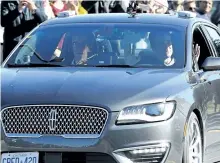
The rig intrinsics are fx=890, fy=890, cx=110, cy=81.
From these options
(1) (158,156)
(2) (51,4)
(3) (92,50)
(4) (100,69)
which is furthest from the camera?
(2) (51,4)

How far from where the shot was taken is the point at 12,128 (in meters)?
7.38

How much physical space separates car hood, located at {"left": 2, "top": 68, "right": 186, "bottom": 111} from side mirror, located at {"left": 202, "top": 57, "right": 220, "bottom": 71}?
57cm

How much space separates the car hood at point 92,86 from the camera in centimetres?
730

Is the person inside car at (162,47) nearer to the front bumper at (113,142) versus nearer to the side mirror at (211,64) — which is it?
the side mirror at (211,64)

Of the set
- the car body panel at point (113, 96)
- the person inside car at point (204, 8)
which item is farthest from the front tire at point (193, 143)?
the person inside car at point (204, 8)

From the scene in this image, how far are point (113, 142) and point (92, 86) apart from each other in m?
0.62

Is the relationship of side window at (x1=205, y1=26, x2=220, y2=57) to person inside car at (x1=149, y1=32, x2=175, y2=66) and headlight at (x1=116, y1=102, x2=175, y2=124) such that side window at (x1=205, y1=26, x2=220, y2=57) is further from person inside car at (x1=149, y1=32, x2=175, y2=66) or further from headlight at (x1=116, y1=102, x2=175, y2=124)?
headlight at (x1=116, y1=102, x2=175, y2=124)

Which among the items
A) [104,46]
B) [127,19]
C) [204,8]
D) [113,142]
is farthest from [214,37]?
[204,8]

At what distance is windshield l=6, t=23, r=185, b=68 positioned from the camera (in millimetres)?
8531

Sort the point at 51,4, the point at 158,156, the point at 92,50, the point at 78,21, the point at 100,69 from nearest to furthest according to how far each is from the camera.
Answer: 1. the point at 158,156
2. the point at 100,69
3. the point at 92,50
4. the point at 78,21
5. the point at 51,4

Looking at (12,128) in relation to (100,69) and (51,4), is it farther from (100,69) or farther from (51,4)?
(51,4)

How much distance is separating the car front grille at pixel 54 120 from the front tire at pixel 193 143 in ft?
2.65

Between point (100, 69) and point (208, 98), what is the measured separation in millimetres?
1109

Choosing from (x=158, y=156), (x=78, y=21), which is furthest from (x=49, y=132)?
(x=78, y=21)
